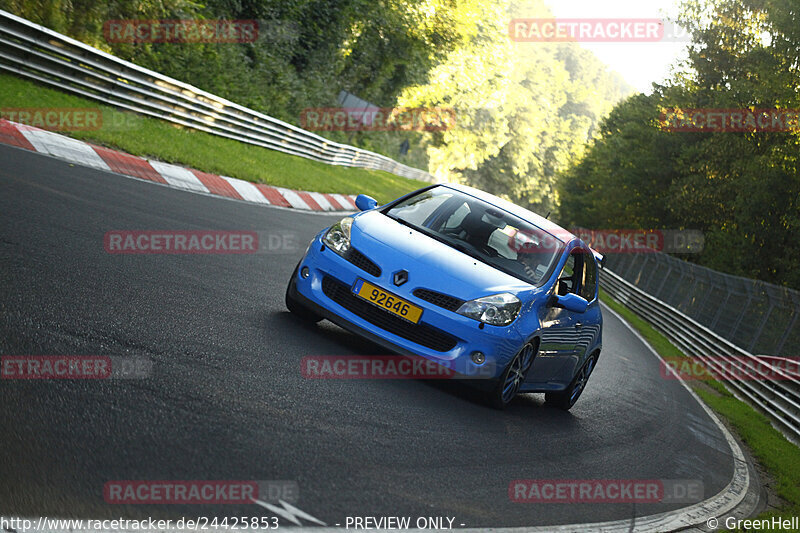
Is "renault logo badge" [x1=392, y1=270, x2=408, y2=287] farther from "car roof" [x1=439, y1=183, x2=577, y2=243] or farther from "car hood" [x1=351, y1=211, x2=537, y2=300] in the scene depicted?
"car roof" [x1=439, y1=183, x2=577, y2=243]

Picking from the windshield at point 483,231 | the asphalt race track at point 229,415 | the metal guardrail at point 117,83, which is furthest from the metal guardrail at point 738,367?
the metal guardrail at point 117,83

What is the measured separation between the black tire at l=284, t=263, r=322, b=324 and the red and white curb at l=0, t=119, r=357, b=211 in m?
6.42

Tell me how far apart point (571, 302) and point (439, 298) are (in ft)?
4.95

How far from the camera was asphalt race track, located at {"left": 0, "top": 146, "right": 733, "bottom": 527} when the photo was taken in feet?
13.6

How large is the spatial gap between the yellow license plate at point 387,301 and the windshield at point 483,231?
1.06 meters

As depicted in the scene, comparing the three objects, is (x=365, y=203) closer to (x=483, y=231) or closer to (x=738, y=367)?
(x=483, y=231)

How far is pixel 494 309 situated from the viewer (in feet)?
23.9

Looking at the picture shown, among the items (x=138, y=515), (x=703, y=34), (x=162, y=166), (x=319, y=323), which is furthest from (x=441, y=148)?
(x=138, y=515)

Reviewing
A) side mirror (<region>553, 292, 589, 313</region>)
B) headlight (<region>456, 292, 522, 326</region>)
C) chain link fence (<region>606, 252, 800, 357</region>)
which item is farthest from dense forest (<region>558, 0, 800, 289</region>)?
headlight (<region>456, 292, 522, 326</region>)

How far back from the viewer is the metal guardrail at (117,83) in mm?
16031

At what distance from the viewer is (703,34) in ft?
158

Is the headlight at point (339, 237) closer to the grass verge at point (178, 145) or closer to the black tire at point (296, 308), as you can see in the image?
the black tire at point (296, 308)

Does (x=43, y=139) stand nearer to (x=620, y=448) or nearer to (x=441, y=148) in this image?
(x=620, y=448)

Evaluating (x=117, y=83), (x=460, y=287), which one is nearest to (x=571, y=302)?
(x=460, y=287)
